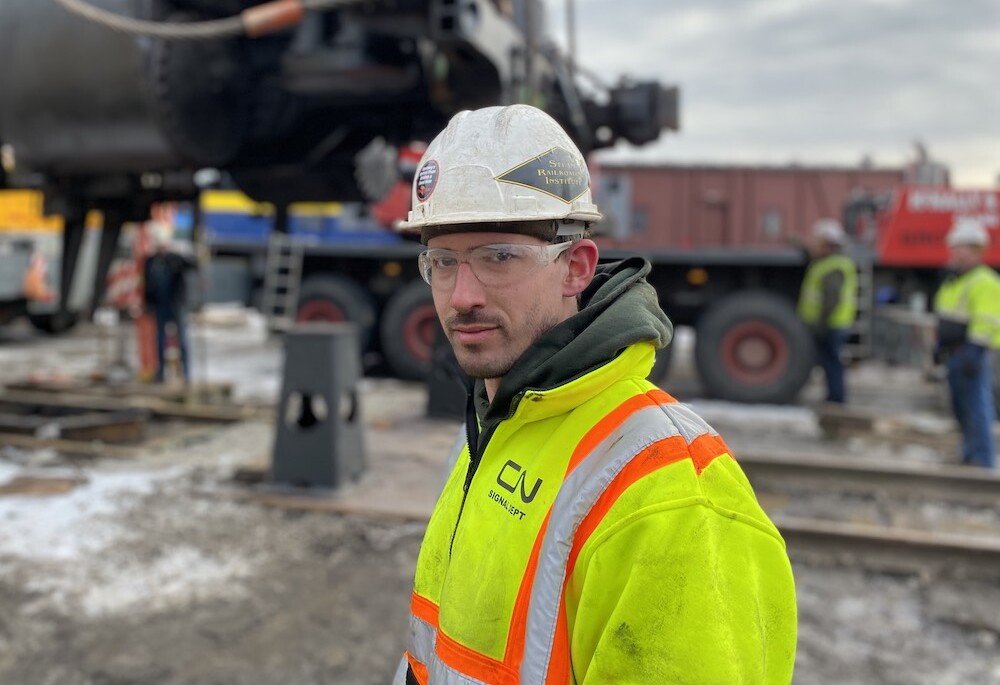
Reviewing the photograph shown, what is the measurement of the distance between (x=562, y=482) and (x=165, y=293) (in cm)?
901

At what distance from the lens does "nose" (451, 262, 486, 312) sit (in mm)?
1359

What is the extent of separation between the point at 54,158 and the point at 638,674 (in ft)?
14.8

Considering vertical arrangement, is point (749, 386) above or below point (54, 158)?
below

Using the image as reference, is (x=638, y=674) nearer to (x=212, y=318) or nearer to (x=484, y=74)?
(x=484, y=74)

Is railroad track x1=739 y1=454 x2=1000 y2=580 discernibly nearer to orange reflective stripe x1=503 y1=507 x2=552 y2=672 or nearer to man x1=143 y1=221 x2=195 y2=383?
orange reflective stripe x1=503 y1=507 x2=552 y2=672

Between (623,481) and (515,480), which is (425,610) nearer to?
(515,480)

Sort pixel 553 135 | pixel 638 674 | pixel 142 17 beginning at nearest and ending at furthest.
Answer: pixel 638 674 → pixel 553 135 → pixel 142 17

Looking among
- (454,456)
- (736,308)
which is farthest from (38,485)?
(736,308)

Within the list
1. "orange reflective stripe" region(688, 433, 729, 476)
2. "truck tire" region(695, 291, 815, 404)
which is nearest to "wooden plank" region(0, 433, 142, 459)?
"orange reflective stripe" region(688, 433, 729, 476)

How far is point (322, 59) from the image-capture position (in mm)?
4387

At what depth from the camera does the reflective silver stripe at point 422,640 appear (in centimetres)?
144

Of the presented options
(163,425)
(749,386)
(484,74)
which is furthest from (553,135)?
(749,386)

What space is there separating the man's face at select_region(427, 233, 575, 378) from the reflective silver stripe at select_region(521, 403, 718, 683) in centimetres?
26

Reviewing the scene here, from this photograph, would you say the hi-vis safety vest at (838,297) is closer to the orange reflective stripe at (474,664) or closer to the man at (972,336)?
the man at (972,336)
